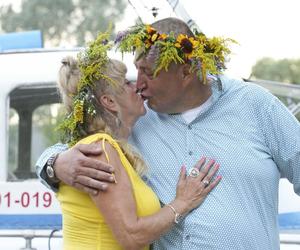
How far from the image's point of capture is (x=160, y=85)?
374cm

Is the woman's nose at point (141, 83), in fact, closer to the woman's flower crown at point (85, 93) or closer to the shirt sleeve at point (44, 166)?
the woman's flower crown at point (85, 93)

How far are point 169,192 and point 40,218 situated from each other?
1737mm

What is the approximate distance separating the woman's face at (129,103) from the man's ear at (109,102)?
20 mm

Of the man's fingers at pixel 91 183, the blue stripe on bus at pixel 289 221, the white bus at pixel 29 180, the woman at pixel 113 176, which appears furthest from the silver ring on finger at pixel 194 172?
the blue stripe on bus at pixel 289 221

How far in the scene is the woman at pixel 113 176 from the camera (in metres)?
3.38

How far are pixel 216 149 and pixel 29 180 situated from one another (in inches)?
81.4

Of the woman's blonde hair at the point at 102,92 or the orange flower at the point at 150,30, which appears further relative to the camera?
the orange flower at the point at 150,30

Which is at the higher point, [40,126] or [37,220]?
[40,126]

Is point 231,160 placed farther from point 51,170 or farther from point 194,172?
point 51,170

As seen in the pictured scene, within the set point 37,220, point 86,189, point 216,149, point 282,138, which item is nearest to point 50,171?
point 86,189

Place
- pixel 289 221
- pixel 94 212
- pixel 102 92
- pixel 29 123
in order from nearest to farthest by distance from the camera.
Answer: pixel 94 212 → pixel 102 92 → pixel 289 221 → pixel 29 123

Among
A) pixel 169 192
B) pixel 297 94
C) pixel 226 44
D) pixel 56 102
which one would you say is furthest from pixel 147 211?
pixel 297 94

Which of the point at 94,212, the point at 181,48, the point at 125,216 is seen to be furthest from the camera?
the point at 181,48

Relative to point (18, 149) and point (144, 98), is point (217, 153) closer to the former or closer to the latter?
point (144, 98)
